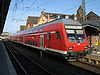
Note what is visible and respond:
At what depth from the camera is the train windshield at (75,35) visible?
10219 mm

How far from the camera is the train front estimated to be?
32.3 ft

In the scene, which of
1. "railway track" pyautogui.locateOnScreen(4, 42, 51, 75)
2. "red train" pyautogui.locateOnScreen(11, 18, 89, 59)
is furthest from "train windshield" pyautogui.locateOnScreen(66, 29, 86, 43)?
"railway track" pyautogui.locateOnScreen(4, 42, 51, 75)

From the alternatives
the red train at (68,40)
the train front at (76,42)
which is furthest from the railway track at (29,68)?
the train front at (76,42)

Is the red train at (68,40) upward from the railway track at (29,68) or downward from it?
upward

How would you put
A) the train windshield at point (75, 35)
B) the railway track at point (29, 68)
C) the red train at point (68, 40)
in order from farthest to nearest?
the train windshield at point (75, 35) → the red train at point (68, 40) → the railway track at point (29, 68)

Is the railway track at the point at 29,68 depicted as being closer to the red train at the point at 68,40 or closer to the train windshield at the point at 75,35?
the red train at the point at 68,40

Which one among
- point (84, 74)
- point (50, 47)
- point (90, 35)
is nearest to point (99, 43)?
point (90, 35)

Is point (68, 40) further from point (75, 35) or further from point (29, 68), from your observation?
point (29, 68)

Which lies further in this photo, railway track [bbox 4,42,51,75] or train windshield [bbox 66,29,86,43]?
train windshield [bbox 66,29,86,43]

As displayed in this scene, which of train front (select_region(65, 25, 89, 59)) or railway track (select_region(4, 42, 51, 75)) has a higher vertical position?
train front (select_region(65, 25, 89, 59))

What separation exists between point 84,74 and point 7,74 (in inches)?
172

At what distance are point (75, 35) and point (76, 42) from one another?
2.04 ft

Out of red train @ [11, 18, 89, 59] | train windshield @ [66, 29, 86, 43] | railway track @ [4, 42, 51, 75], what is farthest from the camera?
train windshield @ [66, 29, 86, 43]

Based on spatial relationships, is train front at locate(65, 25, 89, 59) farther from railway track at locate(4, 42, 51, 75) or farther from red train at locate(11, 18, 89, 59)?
railway track at locate(4, 42, 51, 75)
